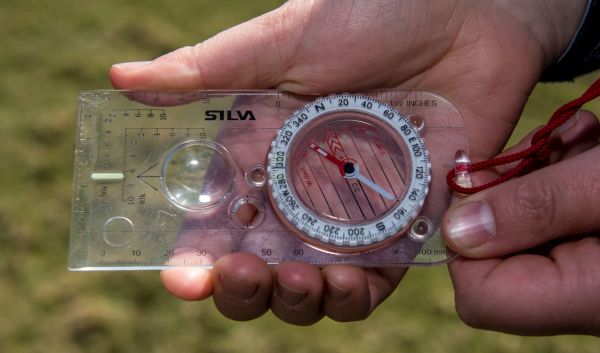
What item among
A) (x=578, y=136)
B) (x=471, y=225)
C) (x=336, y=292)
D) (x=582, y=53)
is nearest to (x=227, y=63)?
(x=336, y=292)

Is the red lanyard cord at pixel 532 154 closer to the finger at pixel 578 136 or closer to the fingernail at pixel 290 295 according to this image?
the finger at pixel 578 136

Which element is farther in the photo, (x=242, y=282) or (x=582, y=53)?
(x=582, y=53)

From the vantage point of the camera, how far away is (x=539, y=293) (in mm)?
1469

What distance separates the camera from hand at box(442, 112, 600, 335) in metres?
1.44

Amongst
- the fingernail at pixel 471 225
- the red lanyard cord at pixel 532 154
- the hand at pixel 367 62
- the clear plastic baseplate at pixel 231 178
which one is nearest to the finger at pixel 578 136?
the red lanyard cord at pixel 532 154

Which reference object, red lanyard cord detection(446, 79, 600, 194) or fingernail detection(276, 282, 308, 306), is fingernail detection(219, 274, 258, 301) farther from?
red lanyard cord detection(446, 79, 600, 194)

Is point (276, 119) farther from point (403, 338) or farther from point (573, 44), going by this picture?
point (403, 338)

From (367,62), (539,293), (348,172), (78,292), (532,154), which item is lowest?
(78,292)

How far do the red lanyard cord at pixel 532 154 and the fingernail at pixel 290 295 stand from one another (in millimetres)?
540

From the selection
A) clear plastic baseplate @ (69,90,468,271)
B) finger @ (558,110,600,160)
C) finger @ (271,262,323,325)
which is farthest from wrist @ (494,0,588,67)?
finger @ (271,262,323,325)

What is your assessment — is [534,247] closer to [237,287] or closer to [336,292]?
[336,292]

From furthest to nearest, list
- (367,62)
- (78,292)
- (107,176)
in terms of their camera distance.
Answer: (78,292)
(367,62)
(107,176)

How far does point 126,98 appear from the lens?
1756mm

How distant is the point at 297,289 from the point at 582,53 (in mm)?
1400
